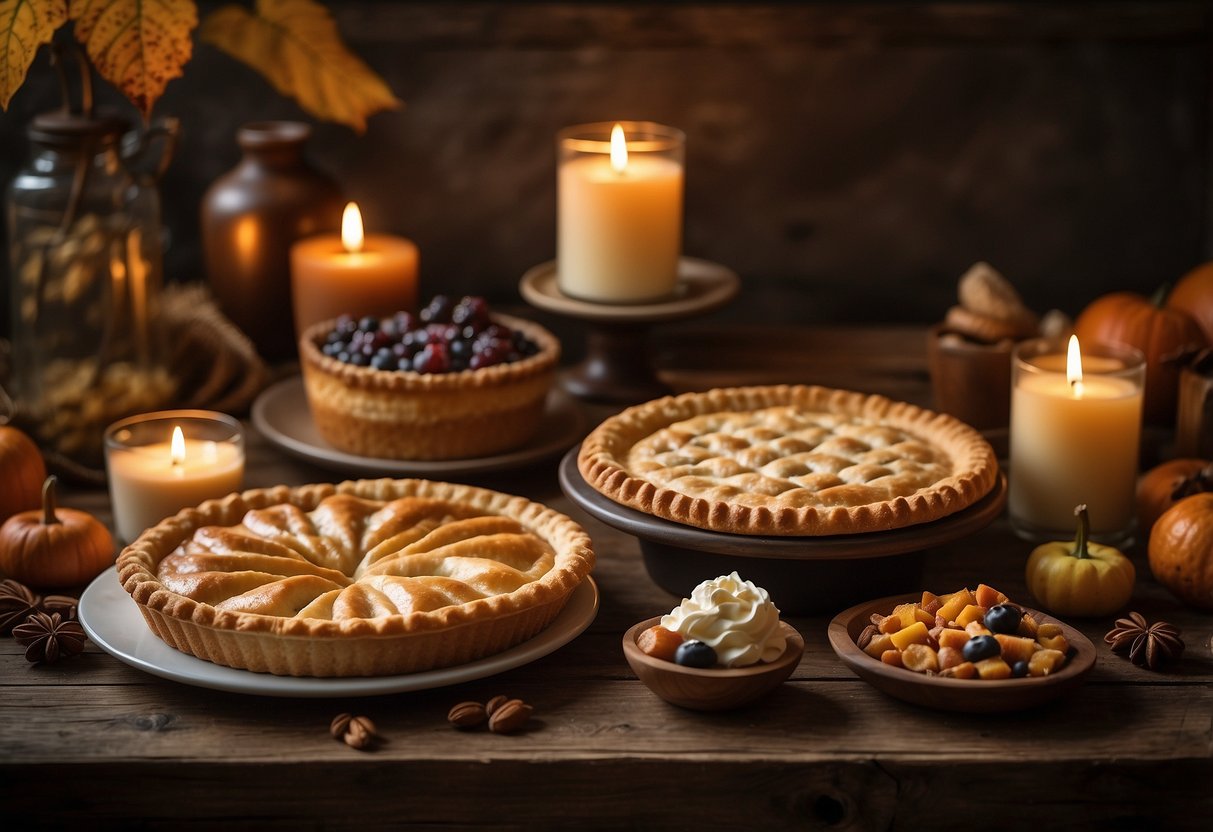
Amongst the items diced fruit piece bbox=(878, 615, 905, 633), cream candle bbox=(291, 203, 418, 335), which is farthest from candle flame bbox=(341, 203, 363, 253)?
diced fruit piece bbox=(878, 615, 905, 633)

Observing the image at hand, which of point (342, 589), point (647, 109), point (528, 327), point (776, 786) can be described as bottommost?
point (776, 786)

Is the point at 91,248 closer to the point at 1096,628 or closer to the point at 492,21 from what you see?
the point at 492,21

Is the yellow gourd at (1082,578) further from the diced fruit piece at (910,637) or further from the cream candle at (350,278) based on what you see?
the cream candle at (350,278)

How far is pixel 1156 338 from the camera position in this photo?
2.99 meters

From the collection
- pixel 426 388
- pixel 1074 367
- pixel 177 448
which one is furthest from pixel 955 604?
pixel 177 448

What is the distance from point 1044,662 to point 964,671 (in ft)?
0.35

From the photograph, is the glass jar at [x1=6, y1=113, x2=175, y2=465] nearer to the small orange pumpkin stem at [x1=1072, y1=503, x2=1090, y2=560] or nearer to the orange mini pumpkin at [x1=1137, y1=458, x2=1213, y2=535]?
the small orange pumpkin stem at [x1=1072, y1=503, x2=1090, y2=560]

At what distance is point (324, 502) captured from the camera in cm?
231

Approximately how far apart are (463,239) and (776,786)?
7.79 ft

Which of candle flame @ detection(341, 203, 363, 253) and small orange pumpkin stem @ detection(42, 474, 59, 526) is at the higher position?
candle flame @ detection(341, 203, 363, 253)

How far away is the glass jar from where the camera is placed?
278 centimetres

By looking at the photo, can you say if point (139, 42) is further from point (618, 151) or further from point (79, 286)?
A: point (618, 151)

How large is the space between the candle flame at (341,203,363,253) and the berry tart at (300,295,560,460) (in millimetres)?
407

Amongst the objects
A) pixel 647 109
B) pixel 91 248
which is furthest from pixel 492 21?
pixel 91 248
